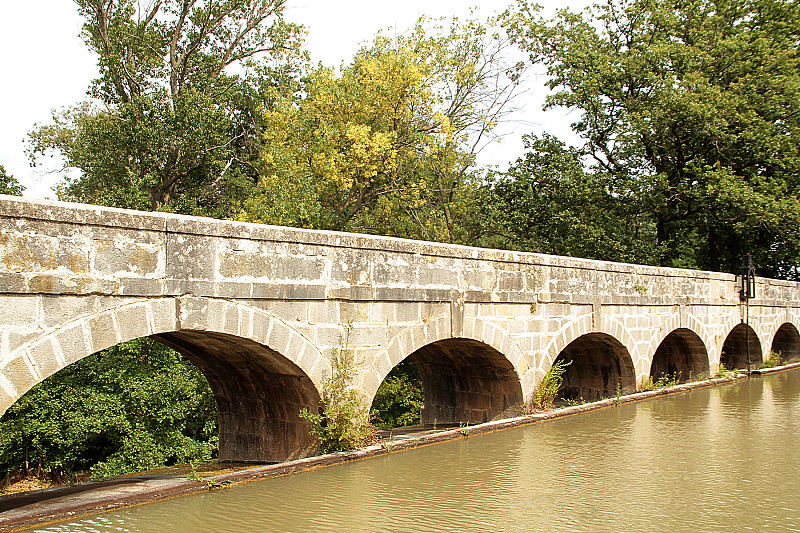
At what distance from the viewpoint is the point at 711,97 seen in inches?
731

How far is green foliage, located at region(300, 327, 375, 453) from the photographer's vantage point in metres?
6.14

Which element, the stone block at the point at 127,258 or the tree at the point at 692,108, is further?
the tree at the point at 692,108

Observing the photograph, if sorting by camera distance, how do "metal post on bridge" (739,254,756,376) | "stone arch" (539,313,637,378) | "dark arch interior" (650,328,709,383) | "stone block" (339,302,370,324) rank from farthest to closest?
"metal post on bridge" (739,254,756,376) → "dark arch interior" (650,328,709,383) → "stone arch" (539,313,637,378) → "stone block" (339,302,370,324)

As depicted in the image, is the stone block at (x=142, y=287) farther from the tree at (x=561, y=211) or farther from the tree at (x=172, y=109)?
the tree at (x=561, y=211)

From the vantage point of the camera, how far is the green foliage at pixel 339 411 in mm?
6145

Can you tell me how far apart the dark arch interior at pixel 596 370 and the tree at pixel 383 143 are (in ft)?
21.5

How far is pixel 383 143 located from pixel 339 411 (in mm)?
11688

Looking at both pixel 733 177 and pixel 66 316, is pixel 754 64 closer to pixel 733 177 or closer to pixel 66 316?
pixel 733 177

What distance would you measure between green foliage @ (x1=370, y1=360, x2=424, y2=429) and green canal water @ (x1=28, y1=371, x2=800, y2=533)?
17.2ft

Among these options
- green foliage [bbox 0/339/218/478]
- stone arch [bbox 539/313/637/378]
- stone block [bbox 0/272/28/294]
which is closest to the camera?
stone block [bbox 0/272/28/294]

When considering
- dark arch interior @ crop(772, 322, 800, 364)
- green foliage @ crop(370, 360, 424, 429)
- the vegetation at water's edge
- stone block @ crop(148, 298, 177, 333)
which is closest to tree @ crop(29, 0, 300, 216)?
the vegetation at water's edge

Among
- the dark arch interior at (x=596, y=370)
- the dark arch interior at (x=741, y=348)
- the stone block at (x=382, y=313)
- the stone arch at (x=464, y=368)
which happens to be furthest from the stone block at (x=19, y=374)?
the dark arch interior at (x=741, y=348)

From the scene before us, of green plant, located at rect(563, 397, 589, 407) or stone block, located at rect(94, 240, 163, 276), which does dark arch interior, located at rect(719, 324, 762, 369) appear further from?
stone block, located at rect(94, 240, 163, 276)

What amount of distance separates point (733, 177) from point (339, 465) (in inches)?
635
